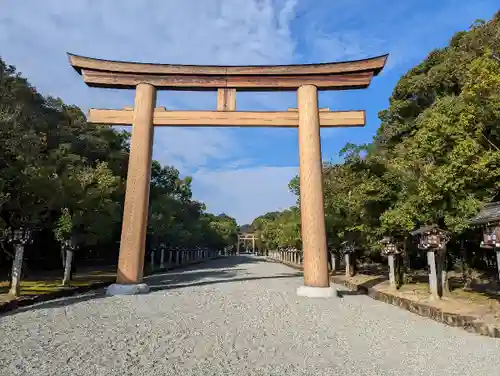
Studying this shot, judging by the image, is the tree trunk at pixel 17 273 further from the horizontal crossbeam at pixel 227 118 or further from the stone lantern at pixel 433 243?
the stone lantern at pixel 433 243

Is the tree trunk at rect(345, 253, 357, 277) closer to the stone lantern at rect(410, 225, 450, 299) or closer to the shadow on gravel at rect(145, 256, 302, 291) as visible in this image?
the shadow on gravel at rect(145, 256, 302, 291)

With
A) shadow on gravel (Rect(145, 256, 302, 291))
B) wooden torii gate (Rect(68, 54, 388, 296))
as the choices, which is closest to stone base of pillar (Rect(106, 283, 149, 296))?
wooden torii gate (Rect(68, 54, 388, 296))

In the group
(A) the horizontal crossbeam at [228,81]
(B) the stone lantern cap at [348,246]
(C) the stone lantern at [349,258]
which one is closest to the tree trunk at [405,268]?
(B) the stone lantern cap at [348,246]

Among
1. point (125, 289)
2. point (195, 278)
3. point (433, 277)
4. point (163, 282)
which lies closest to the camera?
point (433, 277)

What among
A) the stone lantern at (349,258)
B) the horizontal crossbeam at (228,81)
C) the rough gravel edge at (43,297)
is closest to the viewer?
the rough gravel edge at (43,297)

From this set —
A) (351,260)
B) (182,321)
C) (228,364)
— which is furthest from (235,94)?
(351,260)

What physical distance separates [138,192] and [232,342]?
797 cm

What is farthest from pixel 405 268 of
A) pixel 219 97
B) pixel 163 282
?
pixel 219 97

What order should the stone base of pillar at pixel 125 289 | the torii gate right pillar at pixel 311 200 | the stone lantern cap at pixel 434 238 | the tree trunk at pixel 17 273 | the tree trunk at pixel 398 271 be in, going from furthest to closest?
1. the tree trunk at pixel 398 271
2. the stone base of pillar at pixel 125 289
3. the torii gate right pillar at pixel 311 200
4. the tree trunk at pixel 17 273
5. the stone lantern cap at pixel 434 238

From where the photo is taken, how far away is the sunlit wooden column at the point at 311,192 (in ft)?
39.7

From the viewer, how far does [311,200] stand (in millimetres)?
12469

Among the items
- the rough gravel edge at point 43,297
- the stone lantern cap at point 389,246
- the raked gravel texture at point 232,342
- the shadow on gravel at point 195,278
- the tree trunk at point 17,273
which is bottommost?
the raked gravel texture at point 232,342

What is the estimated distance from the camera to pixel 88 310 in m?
9.20

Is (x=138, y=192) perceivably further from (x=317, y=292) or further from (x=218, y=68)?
(x=317, y=292)
